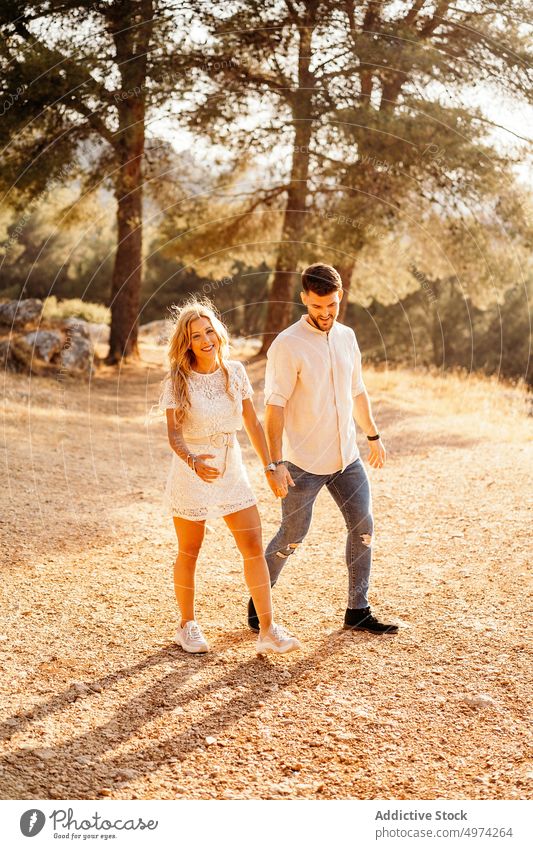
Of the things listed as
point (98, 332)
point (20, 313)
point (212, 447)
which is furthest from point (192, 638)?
point (98, 332)

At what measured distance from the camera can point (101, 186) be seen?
16594 mm

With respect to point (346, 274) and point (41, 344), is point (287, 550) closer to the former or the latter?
point (346, 274)

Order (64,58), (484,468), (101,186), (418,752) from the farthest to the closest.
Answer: (101,186) < (64,58) < (484,468) < (418,752)

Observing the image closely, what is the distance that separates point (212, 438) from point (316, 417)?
23.5 inches

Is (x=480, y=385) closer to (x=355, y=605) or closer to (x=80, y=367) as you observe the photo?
(x=80, y=367)

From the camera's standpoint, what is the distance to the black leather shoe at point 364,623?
4.99 meters

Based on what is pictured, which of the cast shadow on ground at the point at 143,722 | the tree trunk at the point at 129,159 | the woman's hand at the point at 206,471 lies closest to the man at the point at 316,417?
the woman's hand at the point at 206,471

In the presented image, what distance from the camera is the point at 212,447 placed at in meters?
4.36

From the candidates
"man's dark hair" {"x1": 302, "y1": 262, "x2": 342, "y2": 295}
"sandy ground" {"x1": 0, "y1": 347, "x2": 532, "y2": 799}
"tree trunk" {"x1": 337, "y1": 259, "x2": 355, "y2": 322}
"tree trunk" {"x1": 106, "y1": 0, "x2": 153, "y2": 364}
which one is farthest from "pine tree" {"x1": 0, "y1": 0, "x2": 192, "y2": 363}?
"man's dark hair" {"x1": 302, "y1": 262, "x2": 342, "y2": 295}

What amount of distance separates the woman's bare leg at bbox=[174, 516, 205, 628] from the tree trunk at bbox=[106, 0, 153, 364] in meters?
8.36

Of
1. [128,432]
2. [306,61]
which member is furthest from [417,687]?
[306,61]

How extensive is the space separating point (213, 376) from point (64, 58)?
11.2 m

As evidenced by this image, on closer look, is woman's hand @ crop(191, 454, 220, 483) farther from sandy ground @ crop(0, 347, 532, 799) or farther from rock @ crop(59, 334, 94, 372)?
rock @ crop(59, 334, 94, 372)

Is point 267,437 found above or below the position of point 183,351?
below
